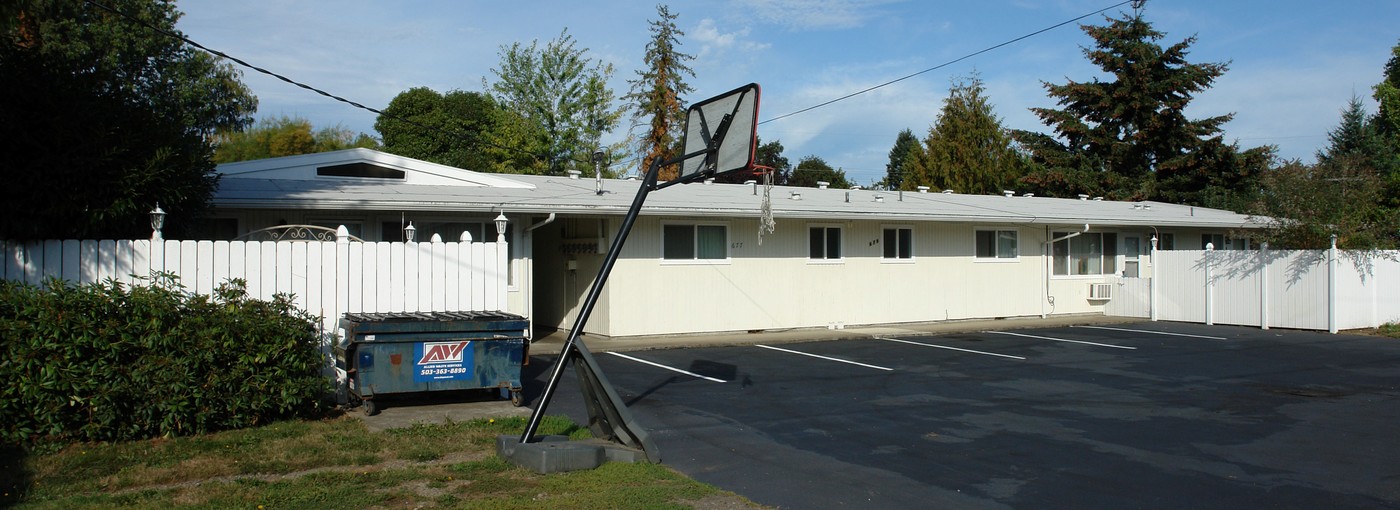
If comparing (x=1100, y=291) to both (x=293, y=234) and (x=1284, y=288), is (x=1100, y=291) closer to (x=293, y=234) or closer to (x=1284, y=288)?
(x=1284, y=288)

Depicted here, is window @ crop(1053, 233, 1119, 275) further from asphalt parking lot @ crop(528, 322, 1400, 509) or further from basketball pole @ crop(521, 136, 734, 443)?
basketball pole @ crop(521, 136, 734, 443)

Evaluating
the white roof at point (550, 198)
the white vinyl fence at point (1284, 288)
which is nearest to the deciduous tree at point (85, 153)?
the white roof at point (550, 198)

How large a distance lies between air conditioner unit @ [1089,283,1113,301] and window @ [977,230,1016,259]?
2751mm

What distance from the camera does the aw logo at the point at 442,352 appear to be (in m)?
9.34

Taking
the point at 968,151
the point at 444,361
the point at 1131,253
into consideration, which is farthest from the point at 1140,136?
the point at 444,361

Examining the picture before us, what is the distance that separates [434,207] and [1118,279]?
17163 mm

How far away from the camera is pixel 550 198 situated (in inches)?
646

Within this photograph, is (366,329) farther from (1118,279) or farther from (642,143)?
(642,143)

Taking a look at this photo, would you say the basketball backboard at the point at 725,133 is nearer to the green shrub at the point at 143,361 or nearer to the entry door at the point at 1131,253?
the green shrub at the point at 143,361

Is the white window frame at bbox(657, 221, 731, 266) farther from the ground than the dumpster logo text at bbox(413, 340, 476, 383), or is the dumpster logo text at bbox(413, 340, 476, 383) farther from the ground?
the white window frame at bbox(657, 221, 731, 266)

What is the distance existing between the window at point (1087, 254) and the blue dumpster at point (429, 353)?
17.2 metres

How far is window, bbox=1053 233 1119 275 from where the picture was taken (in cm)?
2344

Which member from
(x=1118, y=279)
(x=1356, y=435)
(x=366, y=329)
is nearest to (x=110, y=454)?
(x=366, y=329)

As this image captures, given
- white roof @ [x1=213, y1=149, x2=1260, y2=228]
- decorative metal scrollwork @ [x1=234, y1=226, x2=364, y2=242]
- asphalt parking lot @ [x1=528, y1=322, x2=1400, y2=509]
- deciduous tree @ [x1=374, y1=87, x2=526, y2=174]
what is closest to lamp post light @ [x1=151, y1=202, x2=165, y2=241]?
decorative metal scrollwork @ [x1=234, y1=226, x2=364, y2=242]
